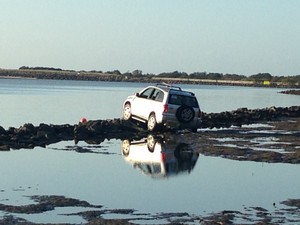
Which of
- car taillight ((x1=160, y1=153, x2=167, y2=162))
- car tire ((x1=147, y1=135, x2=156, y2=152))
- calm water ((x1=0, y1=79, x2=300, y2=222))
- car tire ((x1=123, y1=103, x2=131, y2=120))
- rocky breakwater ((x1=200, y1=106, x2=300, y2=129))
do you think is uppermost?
car tire ((x1=123, y1=103, x2=131, y2=120))

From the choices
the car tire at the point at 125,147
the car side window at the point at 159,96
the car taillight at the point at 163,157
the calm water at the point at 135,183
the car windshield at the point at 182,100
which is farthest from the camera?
the car side window at the point at 159,96

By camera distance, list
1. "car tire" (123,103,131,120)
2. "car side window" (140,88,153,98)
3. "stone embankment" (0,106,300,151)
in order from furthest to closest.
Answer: "car tire" (123,103,131,120) < "car side window" (140,88,153,98) < "stone embankment" (0,106,300,151)

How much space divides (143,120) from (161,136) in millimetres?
2476

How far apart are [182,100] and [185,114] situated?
638 millimetres

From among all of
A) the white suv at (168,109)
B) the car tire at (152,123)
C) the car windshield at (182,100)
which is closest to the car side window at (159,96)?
the white suv at (168,109)

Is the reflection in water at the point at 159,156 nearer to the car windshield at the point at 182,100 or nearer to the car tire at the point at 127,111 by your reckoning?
the car windshield at the point at 182,100

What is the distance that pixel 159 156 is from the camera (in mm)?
20328

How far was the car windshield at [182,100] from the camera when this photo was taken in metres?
28.2

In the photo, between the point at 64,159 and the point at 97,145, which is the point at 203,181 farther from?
the point at 97,145

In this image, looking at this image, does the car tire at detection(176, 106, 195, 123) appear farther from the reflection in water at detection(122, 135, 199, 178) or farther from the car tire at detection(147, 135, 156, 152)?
the reflection in water at detection(122, 135, 199, 178)

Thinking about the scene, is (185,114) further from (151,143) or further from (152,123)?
(151,143)

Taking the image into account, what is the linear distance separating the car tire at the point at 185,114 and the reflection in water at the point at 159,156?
79.8 inches

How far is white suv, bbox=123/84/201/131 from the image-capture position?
28.0 m

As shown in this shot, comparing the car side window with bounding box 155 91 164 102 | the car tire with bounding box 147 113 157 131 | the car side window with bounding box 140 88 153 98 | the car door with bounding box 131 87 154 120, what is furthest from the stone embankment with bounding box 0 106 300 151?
the car side window with bounding box 155 91 164 102
